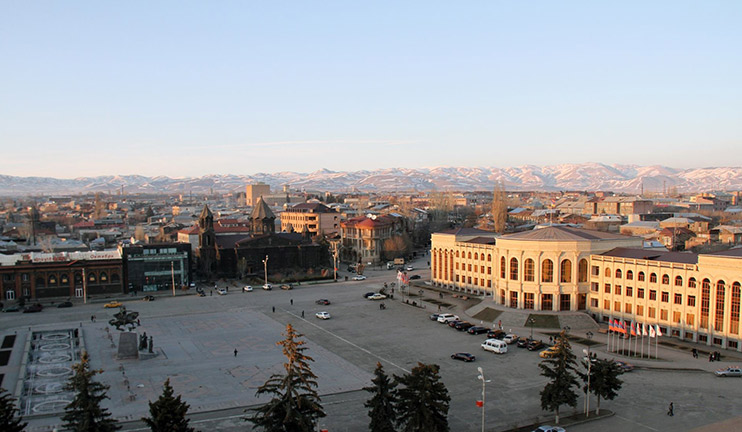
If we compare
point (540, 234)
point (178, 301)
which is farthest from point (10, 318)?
point (540, 234)

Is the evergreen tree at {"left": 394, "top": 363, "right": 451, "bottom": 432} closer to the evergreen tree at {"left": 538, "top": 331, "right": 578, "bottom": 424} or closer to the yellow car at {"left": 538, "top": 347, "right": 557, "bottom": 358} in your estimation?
the evergreen tree at {"left": 538, "top": 331, "right": 578, "bottom": 424}

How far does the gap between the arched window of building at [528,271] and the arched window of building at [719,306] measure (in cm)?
1600

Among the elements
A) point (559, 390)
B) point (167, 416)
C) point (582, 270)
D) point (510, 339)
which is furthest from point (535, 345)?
point (167, 416)

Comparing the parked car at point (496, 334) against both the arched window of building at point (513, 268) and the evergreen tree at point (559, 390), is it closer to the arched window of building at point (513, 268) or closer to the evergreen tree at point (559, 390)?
the arched window of building at point (513, 268)

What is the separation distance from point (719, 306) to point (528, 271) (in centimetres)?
1656

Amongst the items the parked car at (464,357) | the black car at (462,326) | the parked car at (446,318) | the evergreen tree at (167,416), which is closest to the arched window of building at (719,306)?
the parked car at (464,357)

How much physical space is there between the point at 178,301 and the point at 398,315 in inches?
1083

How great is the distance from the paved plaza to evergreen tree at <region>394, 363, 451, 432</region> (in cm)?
431

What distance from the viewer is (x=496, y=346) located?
145 ft

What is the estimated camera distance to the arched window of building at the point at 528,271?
56441mm

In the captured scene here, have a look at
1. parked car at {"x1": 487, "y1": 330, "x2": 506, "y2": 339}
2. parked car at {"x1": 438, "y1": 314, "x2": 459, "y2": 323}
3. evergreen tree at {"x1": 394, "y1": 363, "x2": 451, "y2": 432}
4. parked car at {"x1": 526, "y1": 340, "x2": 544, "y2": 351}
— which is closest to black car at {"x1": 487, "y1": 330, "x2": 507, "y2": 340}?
parked car at {"x1": 487, "y1": 330, "x2": 506, "y2": 339}

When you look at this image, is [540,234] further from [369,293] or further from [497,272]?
[369,293]

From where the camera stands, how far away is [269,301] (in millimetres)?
69500

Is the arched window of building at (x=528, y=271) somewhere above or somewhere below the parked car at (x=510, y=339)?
above
